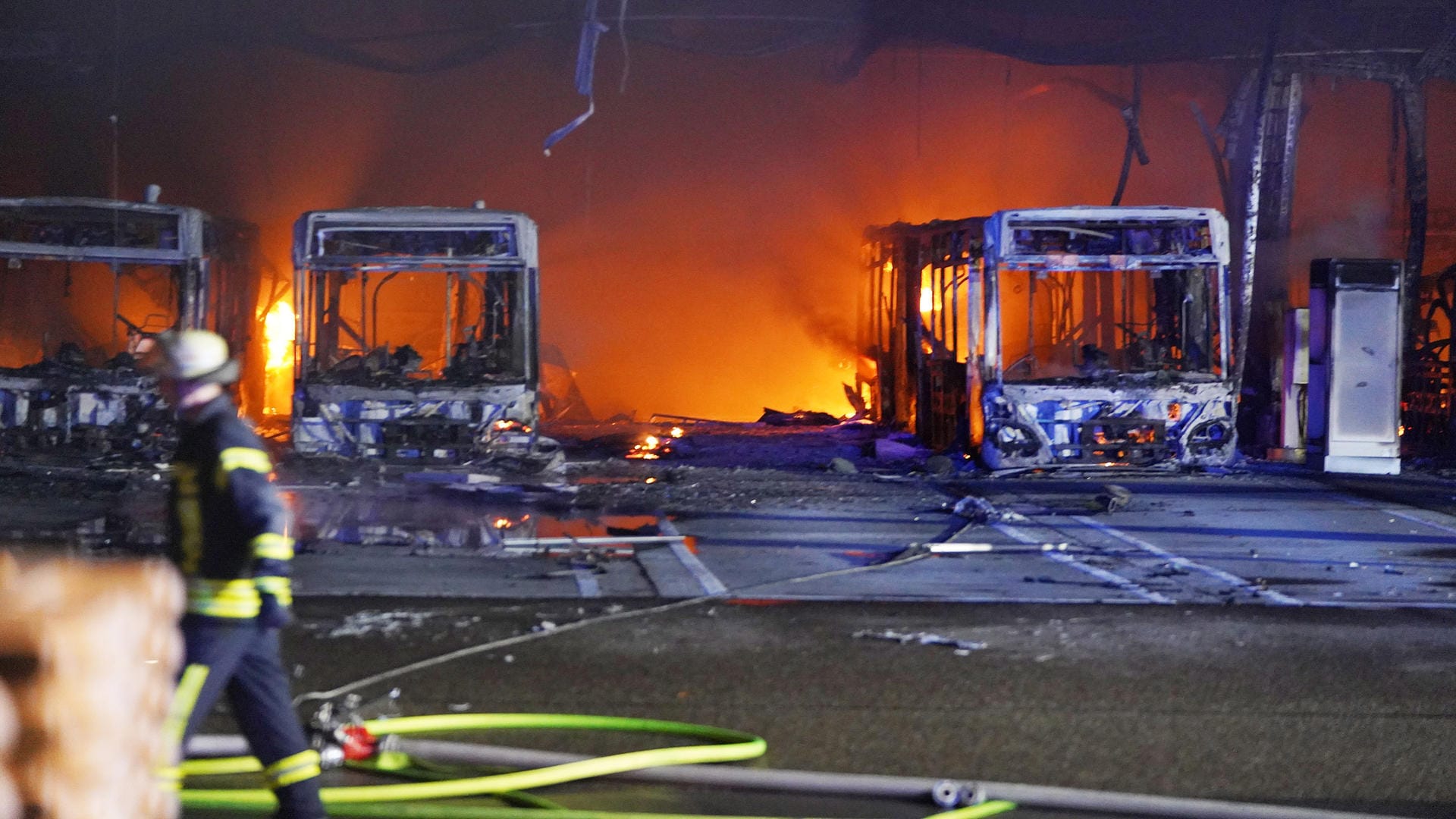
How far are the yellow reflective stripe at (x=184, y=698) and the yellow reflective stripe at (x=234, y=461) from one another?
543 mm

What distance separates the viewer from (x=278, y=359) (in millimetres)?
22297

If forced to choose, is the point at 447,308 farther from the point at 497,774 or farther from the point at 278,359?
the point at 497,774

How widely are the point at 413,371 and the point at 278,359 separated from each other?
7.86 meters

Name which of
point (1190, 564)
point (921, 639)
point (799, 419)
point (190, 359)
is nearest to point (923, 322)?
point (799, 419)

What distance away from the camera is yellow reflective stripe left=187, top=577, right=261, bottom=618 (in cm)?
433

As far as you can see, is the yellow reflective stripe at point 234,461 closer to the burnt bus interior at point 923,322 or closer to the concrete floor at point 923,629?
the concrete floor at point 923,629

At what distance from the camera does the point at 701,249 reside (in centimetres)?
2652

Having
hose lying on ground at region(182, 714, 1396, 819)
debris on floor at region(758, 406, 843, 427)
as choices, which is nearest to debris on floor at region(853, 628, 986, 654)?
hose lying on ground at region(182, 714, 1396, 819)

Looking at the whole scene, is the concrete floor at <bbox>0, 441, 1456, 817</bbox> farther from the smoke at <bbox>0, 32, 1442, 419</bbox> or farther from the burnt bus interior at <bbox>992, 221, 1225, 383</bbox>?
the smoke at <bbox>0, 32, 1442, 419</bbox>

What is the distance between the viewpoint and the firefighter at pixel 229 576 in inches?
170

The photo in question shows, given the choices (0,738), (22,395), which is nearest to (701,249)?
(22,395)

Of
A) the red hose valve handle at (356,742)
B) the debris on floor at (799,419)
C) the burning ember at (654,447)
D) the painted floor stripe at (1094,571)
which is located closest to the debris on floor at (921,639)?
the painted floor stripe at (1094,571)

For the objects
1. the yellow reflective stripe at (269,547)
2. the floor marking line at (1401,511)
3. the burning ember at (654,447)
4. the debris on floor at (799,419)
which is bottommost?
the floor marking line at (1401,511)

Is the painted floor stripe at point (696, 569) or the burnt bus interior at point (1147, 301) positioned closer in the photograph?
the painted floor stripe at point (696, 569)
